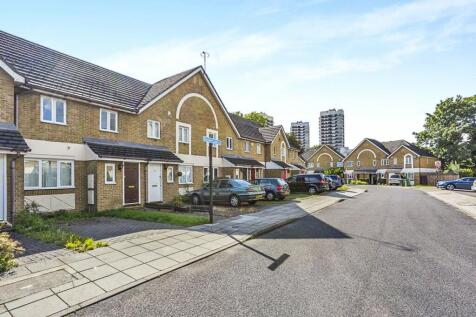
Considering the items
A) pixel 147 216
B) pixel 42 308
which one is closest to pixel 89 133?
pixel 147 216

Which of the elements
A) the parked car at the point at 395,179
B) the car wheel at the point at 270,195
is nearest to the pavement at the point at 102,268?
the car wheel at the point at 270,195

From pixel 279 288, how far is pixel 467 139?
5643cm

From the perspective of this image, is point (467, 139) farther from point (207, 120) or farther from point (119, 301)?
point (119, 301)

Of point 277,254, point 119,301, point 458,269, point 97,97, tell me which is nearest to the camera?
point 119,301

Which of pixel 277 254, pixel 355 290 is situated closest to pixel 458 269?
pixel 355 290

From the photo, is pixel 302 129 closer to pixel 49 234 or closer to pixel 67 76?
pixel 67 76

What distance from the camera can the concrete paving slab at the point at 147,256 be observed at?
6.18 m

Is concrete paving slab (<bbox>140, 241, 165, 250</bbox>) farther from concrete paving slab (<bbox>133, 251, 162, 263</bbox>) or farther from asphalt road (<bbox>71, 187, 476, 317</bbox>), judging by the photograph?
asphalt road (<bbox>71, 187, 476, 317</bbox>)

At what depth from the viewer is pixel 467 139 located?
45938 mm

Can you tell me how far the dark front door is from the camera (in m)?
14.7

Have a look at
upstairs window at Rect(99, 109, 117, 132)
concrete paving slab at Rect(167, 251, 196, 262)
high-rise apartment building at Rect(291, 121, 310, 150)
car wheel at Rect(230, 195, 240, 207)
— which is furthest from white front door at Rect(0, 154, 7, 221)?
high-rise apartment building at Rect(291, 121, 310, 150)

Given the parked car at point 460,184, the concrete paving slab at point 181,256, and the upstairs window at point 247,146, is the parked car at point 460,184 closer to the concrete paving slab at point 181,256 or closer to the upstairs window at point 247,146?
the upstairs window at point 247,146

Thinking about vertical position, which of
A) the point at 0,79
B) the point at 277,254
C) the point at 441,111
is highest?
the point at 441,111

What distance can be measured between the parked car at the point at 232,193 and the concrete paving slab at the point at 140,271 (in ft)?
33.4
